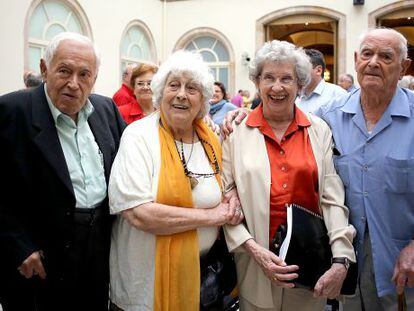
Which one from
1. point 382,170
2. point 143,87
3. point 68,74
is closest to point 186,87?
point 68,74

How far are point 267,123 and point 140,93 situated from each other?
2.00 meters

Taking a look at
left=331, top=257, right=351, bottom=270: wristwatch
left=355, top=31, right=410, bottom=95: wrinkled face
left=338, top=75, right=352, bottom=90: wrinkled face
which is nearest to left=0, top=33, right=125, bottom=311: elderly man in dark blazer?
left=331, top=257, right=351, bottom=270: wristwatch

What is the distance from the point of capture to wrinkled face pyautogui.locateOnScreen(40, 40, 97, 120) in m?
2.27

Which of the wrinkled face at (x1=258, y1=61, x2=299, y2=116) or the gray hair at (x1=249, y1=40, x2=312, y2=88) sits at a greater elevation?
the gray hair at (x1=249, y1=40, x2=312, y2=88)

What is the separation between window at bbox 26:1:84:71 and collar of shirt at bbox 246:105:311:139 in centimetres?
874

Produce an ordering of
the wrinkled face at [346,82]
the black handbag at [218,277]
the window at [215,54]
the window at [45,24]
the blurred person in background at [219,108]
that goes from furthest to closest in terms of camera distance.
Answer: the window at [215,54] < the window at [45,24] < the wrinkled face at [346,82] < the blurred person in background at [219,108] < the black handbag at [218,277]

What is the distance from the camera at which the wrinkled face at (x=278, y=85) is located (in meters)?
2.41

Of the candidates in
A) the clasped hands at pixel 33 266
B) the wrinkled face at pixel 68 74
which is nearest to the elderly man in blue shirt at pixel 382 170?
the wrinkled face at pixel 68 74

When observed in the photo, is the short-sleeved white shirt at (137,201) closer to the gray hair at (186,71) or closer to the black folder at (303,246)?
the gray hair at (186,71)

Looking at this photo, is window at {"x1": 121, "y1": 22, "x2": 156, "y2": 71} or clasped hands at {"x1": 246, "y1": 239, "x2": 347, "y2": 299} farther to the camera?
window at {"x1": 121, "y1": 22, "x2": 156, "y2": 71}

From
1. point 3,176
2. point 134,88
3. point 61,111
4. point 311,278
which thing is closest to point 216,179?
point 311,278

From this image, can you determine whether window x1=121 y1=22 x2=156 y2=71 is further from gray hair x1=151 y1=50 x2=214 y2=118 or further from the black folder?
the black folder

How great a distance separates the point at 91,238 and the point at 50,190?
325mm

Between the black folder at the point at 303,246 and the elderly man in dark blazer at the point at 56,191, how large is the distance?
0.92 meters
